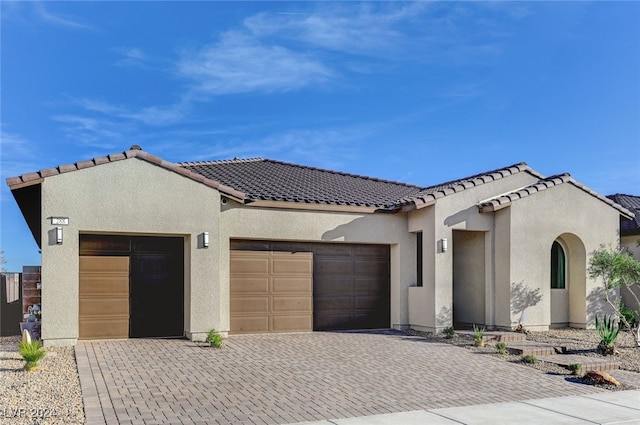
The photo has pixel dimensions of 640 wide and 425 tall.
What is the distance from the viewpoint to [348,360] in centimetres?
1215

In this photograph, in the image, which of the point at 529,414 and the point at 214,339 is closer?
the point at 529,414

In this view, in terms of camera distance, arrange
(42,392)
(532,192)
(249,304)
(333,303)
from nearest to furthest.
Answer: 1. (42,392)
2. (249,304)
3. (333,303)
4. (532,192)

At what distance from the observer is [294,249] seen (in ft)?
53.8

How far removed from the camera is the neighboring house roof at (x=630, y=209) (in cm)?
2020

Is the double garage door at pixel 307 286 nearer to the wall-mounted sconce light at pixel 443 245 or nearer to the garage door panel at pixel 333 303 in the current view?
the garage door panel at pixel 333 303

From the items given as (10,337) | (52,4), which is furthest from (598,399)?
(10,337)

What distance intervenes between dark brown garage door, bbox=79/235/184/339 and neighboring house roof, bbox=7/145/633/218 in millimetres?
1987

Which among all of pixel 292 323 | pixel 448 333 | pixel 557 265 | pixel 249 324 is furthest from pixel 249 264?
pixel 557 265

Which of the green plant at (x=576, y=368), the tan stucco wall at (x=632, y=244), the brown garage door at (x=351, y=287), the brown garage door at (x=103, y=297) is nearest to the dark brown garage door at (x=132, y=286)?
the brown garage door at (x=103, y=297)

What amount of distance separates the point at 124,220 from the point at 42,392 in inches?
218

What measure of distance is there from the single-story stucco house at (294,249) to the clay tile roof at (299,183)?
11cm

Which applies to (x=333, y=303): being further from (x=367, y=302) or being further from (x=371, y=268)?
(x=371, y=268)

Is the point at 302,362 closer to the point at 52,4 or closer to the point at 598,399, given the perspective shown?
the point at 598,399

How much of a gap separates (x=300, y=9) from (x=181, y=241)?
670 centimetres
